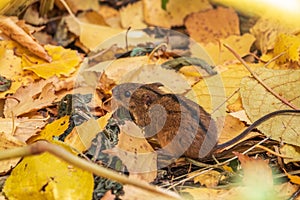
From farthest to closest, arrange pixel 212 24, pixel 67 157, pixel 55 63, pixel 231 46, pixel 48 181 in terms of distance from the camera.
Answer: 1. pixel 212 24
2. pixel 231 46
3. pixel 55 63
4. pixel 48 181
5. pixel 67 157

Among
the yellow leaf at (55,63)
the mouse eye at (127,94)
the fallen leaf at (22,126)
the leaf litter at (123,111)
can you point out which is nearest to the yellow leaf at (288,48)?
the leaf litter at (123,111)

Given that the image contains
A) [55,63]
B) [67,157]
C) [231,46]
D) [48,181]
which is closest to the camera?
[67,157]

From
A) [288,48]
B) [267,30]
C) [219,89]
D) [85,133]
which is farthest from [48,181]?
[267,30]

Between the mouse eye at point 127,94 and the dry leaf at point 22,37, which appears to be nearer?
the mouse eye at point 127,94

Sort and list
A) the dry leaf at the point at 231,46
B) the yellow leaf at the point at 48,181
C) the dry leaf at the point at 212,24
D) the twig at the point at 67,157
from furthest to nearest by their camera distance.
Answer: the dry leaf at the point at 212,24
the dry leaf at the point at 231,46
the yellow leaf at the point at 48,181
the twig at the point at 67,157

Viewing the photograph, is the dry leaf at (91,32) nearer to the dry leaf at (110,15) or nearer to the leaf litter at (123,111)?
the leaf litter at (123,111)

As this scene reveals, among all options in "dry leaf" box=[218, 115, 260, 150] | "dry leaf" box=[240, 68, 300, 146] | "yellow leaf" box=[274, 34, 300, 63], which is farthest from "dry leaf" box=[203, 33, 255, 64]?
"dry leaf" box=[218, 115, 260, 150]

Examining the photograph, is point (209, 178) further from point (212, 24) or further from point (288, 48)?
point (212, 24)
